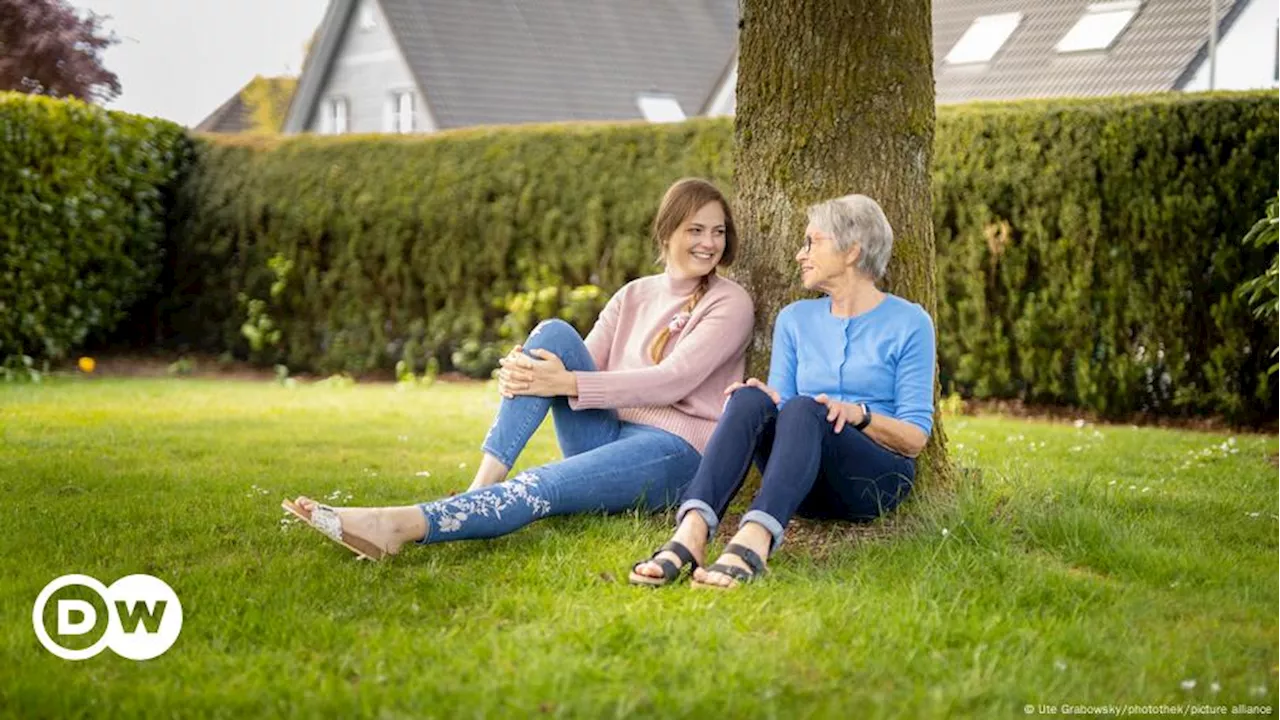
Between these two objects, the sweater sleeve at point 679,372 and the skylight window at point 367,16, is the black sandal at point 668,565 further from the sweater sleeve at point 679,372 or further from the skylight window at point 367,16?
the skylight window at point 367,16

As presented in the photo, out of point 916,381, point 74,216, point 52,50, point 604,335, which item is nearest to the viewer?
point 916,381

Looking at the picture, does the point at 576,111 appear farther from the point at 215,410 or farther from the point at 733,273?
the point at 733,273

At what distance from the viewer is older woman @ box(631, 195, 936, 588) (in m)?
4.22

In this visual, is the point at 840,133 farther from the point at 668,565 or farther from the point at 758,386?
the point at 668,565

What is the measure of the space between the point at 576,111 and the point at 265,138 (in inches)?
508

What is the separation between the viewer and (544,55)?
84.8 ft

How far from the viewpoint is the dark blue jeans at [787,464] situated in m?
4.24

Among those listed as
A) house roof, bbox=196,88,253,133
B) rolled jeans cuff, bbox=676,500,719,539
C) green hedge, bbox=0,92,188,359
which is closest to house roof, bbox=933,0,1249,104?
green hedge, bbox=0,92,188,359

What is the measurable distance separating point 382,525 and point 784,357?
→ 60.2 inches

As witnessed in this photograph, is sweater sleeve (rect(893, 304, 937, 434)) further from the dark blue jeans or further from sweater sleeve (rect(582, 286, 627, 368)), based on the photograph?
sweater sleeve (rect(582, 286, 627, 368))

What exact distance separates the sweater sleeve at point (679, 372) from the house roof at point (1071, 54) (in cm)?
1591

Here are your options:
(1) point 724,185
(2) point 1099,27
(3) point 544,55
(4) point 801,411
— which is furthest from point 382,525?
(3) point 544,55

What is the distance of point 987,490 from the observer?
525 centimetres

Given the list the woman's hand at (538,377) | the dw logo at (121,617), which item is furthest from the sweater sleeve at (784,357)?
the dw logo at (121,617)
